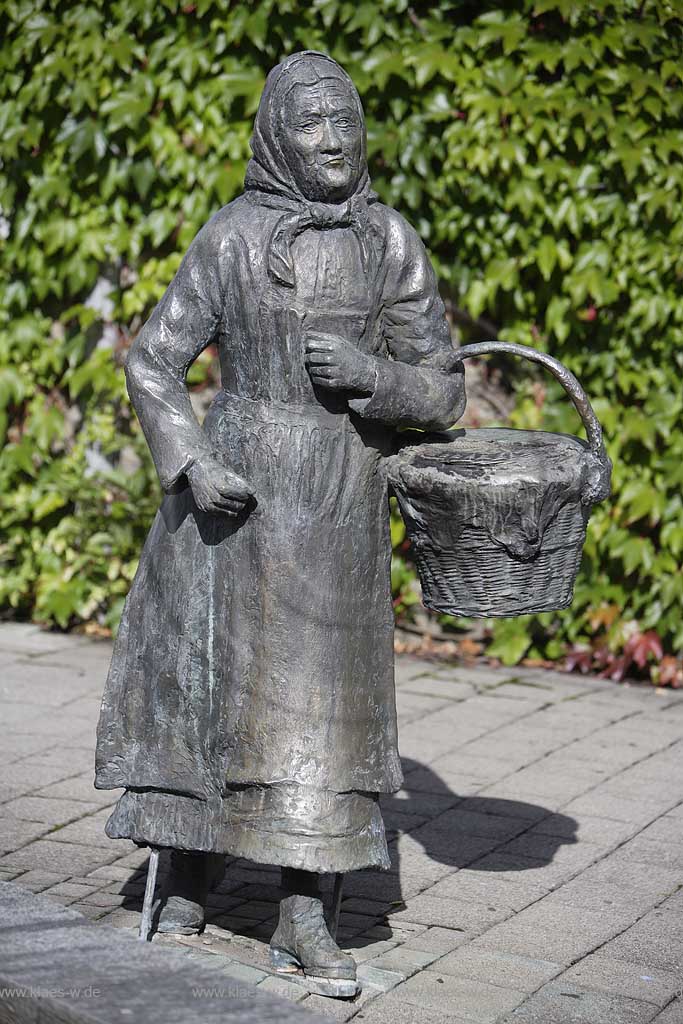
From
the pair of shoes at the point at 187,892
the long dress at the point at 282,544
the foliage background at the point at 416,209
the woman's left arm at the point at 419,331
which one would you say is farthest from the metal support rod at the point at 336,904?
the foliage background at the point at 416,209

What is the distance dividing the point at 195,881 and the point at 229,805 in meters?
0.42

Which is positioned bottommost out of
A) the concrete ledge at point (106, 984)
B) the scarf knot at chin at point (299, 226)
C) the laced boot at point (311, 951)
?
the laced boot at point (311, 951)

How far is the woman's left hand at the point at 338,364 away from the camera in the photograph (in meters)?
3.48

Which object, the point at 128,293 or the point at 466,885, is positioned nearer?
the point at 466,885

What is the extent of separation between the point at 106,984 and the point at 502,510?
4.50ft

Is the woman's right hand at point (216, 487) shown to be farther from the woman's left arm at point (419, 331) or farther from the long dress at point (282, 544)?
the woman's left arm at point (419, 331)

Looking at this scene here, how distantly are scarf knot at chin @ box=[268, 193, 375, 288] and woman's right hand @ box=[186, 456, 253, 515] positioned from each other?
0.48 metres

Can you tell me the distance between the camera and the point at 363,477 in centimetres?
366

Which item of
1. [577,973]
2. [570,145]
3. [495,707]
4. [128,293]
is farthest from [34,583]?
[577,973]

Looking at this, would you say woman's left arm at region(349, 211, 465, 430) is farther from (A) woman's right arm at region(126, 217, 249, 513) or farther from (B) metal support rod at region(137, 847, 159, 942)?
(B) metal support rod at region(137, 847, 159, 942)

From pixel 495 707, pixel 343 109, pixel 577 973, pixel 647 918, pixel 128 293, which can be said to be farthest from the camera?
pixel 128 293

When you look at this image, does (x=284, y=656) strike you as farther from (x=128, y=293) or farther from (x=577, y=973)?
(x=128, y=293)

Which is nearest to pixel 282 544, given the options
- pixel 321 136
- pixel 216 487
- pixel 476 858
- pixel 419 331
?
pixel 216 487

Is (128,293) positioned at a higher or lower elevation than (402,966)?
higher
